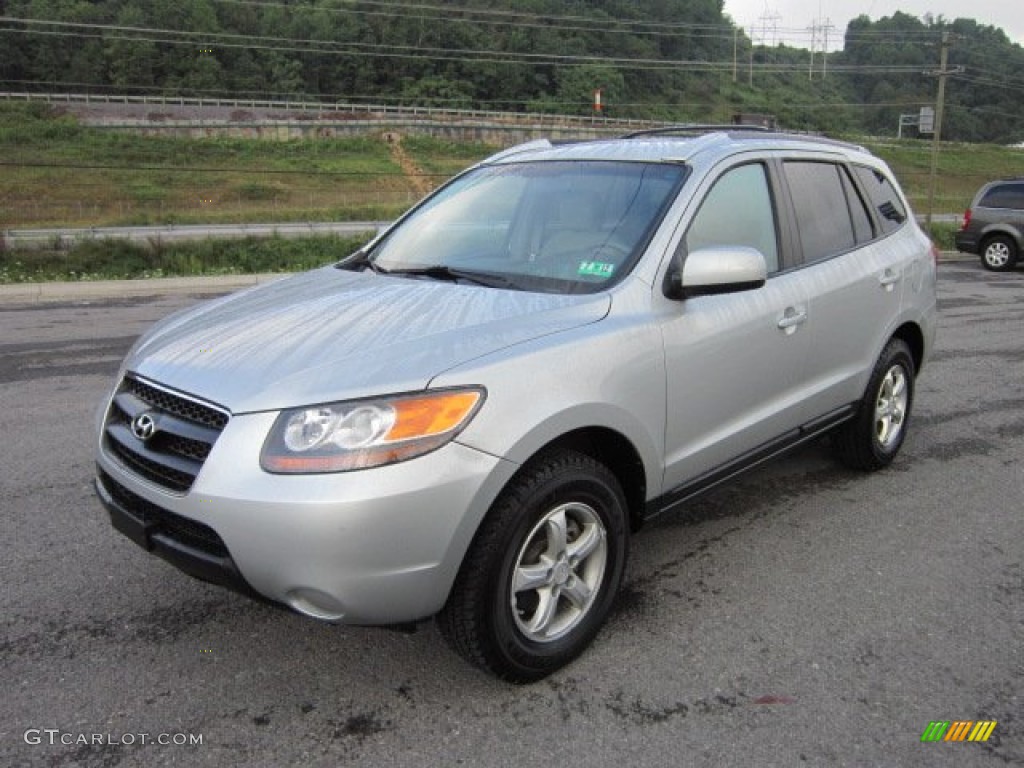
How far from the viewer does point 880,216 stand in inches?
182

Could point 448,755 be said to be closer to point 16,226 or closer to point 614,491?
point 614,491

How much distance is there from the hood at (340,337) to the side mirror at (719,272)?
1.02 ft

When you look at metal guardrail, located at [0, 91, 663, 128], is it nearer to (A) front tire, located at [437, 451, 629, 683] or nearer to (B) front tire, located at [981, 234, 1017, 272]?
(B) front tire, located at [981, 234, 1017, 272]

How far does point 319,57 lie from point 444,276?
117 m

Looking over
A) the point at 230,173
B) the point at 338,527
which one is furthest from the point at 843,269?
the point at 230,173

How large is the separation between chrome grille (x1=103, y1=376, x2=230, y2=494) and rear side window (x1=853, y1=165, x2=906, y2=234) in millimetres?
3666

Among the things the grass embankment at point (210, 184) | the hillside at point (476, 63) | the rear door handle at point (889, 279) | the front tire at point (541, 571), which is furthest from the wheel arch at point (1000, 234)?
the hillside at point (476, 63)

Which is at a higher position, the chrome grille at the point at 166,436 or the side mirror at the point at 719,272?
the side mirror at the point at 719,272

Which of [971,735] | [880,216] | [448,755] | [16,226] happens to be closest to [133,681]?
[448,755]

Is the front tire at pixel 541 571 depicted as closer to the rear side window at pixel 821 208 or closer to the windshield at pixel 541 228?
the windshield at pixel 541 228

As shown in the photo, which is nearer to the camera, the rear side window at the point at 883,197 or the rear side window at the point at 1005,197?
the rear side window at the point at 883,197

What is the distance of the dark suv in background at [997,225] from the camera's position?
16.6m

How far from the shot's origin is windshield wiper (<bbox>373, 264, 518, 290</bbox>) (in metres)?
3.17

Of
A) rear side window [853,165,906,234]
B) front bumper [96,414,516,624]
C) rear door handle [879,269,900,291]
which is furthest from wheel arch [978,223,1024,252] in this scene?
front bumper [96,414,516,624]
